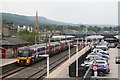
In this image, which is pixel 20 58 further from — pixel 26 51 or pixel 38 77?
pixel 38 77

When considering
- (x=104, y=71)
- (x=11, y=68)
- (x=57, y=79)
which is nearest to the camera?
(x=57, y=79)

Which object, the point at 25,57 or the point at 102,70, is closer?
the point at 102,70

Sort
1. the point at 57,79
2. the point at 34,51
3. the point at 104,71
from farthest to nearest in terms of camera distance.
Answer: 1. the point at 34,51
2. the point at 104,71
3. the point at 57,79

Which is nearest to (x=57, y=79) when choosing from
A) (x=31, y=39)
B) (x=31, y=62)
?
(x=31, y=62)

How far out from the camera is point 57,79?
17.0m

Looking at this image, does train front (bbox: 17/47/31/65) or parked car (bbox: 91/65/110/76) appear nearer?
parked car (bbox: 91/65/110/76)

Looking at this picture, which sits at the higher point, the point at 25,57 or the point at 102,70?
the point at 25,57

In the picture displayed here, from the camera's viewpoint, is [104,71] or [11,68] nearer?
[104,71]

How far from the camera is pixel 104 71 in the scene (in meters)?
18.2

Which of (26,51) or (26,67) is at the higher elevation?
(26,51)

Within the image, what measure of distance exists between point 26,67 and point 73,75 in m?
8.80

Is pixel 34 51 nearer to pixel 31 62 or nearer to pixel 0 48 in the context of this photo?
pixel 31 62

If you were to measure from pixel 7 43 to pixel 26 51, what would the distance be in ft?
18.9

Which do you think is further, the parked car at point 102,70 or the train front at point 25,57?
the train front at point 25,57
